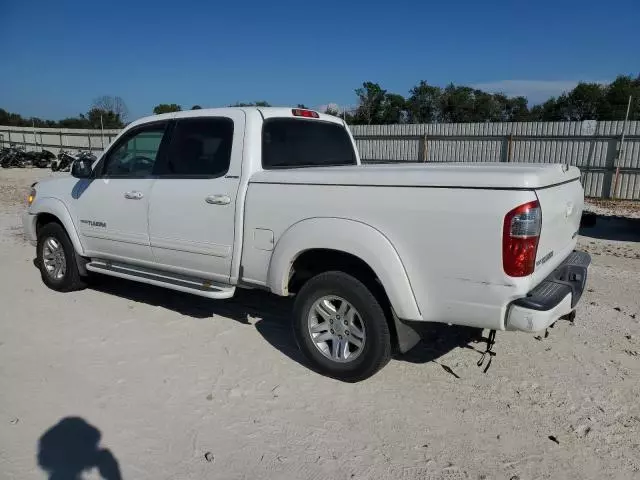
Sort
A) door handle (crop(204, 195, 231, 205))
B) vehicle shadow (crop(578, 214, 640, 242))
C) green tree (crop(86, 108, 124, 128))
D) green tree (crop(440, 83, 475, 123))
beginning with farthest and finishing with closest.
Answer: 1. green tree (crop(86, 108, 124, 128))
2. green tree (crop(440, 83, 475, 123))
3. vehicle shadow (crop(578, 214, 640, 242))
4. door handle (crop(204, 195, 231, 205))

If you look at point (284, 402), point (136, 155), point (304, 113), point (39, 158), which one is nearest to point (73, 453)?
point (284, 402)

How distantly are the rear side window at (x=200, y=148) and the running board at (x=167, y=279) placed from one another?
36.6 inches

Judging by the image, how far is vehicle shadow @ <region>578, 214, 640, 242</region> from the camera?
9.34m

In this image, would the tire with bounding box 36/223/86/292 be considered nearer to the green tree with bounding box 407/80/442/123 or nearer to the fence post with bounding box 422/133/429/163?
the fence post with bounding box 422/133/429/163

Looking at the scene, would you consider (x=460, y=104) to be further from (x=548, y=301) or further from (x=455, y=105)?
(x=548, y=301)

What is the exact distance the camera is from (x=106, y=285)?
613 centimetres

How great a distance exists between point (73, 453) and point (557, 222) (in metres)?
3.26

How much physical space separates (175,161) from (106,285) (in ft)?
7.63

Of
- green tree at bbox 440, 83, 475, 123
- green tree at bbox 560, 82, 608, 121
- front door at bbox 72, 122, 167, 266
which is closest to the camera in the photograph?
front door at bbox 72, 122, 167, 266

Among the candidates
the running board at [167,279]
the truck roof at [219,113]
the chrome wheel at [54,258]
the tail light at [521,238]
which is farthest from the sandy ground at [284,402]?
the truck roof at [219,113]

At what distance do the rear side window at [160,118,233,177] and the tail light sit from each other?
229 cm

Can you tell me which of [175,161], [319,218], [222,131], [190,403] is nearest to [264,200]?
[319,218]

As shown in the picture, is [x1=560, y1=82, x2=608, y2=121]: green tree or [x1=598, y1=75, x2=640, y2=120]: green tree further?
[x1=560, y1=82, x2=608, y2=121]: green tree

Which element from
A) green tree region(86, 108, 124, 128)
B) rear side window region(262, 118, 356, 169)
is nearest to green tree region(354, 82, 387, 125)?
green tree region(86, 108, 124, 128)
